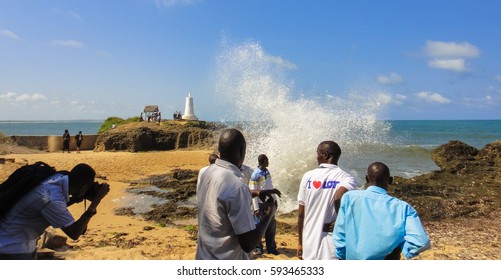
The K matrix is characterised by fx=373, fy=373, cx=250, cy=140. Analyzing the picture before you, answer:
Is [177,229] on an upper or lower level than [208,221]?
lower

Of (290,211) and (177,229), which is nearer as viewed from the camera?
(177,229)

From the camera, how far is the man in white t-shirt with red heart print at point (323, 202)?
11.2 ft

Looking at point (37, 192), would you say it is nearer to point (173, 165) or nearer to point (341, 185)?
point (341, 185)

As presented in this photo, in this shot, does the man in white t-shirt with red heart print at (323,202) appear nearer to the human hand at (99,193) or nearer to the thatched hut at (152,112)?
the human hand at (99,193)

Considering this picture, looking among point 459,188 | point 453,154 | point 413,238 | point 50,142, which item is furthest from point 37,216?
point 50,142

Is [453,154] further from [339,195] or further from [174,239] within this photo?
[339,195]

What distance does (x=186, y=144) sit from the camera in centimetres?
2744

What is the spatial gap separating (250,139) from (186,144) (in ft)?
29.7


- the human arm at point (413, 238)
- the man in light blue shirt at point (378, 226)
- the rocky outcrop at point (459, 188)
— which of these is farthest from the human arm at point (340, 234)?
Answer: the rocky outcrop at point (459, 188)

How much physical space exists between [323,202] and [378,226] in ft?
3.20

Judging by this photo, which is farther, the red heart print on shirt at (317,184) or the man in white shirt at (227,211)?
the red heart print on shirt at (317,184)

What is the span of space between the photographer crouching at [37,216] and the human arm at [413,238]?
239 cm

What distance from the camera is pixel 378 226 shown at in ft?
8.30
